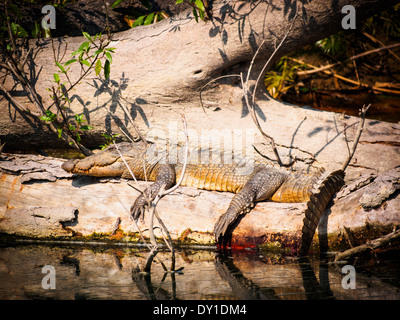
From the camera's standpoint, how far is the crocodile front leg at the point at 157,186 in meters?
3.98

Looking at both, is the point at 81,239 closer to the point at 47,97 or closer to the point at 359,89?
the point at 47,97

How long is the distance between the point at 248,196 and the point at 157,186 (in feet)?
3.71

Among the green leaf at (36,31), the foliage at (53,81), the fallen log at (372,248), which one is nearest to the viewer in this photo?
the fallen log at (372,248)

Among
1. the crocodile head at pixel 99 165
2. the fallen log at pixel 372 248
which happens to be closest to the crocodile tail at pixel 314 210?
the fallen log at pixel 372 248

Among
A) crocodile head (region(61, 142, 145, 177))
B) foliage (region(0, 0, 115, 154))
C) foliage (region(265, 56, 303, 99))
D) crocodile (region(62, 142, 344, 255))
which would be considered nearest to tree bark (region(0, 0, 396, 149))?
foliage (region(0, 0, 115, 154))

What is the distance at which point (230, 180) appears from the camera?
4.50 m

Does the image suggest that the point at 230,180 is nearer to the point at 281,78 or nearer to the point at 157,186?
the point at 157,186

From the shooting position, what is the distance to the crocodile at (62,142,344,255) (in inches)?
146

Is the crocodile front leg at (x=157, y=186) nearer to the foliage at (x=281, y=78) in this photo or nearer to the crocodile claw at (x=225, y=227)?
the crocodile claw at (x=225, y=227)

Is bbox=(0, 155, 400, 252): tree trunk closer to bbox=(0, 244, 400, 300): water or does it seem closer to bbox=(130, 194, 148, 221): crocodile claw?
bbox=(130, 194, 148, 221): crocodile claw

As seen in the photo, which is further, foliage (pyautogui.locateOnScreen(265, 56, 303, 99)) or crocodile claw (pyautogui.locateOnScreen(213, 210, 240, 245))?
foliage (pyautogui.locateOnScreen(265, 56, 303, 99))
